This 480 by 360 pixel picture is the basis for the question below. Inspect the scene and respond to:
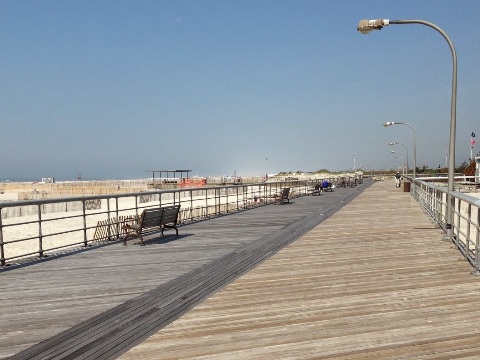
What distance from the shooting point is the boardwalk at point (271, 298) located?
379 cm

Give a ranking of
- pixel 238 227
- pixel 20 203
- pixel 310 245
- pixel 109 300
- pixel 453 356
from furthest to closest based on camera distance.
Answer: pixel 238 227 → pixel 310 245 → pixel 20 203 → pixel 109 300 → pixel 453 356

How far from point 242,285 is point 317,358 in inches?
94.8

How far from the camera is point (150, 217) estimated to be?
9.62m

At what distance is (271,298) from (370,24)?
763 centimetres

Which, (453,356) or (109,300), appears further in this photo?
(109,300)

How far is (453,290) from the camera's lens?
5398 millimetres

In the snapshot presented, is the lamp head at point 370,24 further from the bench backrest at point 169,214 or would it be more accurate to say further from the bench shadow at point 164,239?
the bench shadow at point 164,239

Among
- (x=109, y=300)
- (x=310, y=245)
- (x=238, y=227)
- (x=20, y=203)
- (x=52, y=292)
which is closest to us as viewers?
(x=109, y=300)

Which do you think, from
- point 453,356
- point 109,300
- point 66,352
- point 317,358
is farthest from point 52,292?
point 453,356

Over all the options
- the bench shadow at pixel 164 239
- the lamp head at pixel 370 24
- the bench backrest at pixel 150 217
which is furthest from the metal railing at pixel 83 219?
the lamp head at pixel 370 24

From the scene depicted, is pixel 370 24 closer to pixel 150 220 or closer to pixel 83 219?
pixel 150 220

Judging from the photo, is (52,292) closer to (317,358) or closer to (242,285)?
(242,285)

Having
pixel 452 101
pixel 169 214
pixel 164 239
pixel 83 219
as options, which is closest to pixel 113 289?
pixel 164 239

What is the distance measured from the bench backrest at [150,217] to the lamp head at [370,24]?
6.45m
